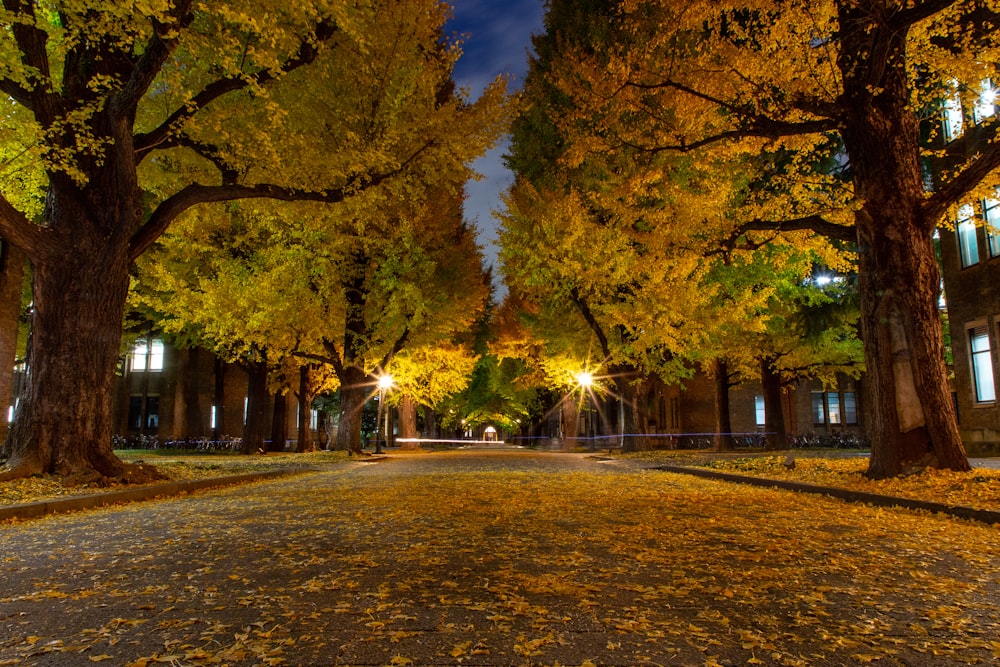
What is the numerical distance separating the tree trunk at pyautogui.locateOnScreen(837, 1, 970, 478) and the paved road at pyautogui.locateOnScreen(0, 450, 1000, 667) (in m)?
2.64

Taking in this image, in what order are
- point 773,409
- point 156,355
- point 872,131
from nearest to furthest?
point 872,131 < point 773,409 < point 156,355

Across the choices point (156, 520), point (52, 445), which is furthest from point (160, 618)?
point (52, 445)

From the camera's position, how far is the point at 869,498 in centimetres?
836

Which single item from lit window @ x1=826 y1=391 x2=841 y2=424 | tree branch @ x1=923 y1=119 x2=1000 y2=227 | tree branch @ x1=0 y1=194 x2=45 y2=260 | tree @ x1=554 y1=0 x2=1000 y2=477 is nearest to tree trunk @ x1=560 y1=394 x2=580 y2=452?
lit window @ x1=826 y1=391 x2=841 y2=424

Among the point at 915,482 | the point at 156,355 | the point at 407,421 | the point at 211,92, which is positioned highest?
the point at 211,92

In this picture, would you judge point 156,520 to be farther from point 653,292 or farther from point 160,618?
point 653,292

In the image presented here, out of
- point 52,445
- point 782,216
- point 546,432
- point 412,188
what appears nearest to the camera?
point 52,445

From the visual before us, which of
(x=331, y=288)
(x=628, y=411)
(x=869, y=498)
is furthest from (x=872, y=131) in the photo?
(x=331, y=288)

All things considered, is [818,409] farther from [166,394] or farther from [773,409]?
[166,394]

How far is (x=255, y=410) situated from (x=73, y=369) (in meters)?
18.2

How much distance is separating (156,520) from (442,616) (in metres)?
5.14

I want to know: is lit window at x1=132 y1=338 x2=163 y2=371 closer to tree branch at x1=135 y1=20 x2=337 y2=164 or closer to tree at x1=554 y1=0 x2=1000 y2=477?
tree branch at x1=135 y1=20 x2=337 y2=164

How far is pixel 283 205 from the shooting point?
550 inches

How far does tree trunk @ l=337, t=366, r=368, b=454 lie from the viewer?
24266 millimetres
